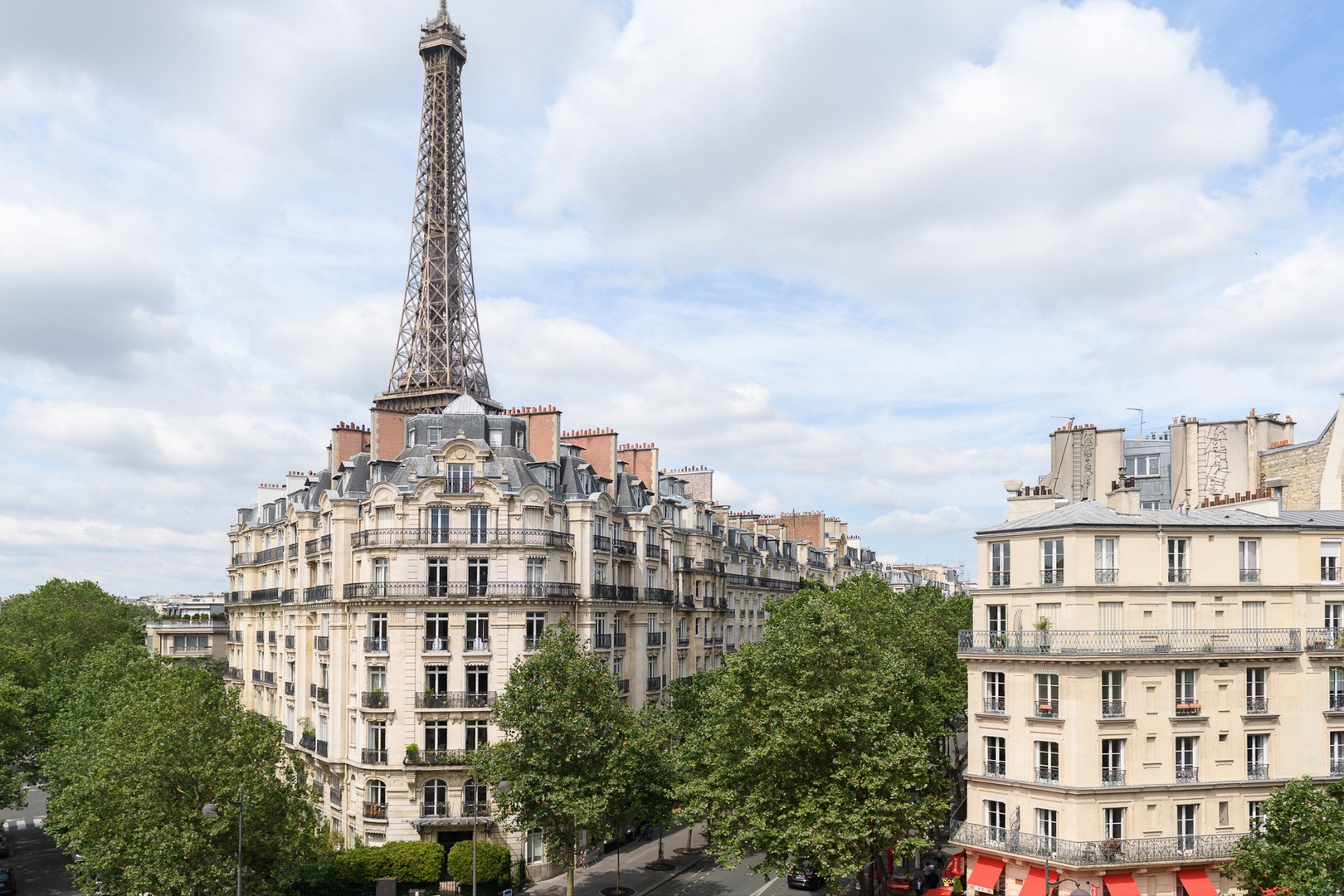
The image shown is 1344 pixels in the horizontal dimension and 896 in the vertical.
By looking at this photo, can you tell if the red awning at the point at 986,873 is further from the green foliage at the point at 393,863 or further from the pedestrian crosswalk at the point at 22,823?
the pedestrian crosswalk at the point at 22,823

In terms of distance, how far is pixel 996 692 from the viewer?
38969 mm

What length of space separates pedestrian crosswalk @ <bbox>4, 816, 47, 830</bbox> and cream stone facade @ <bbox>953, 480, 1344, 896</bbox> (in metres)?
57.6

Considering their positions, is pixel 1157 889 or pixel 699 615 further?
pixel 699 615

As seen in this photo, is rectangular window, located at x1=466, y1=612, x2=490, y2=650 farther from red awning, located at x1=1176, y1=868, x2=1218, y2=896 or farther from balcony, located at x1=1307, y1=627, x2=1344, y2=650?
balcony, located at x1=1307, y1=627, x2=1344, y2=650

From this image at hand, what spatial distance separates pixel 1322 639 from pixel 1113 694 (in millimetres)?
8894

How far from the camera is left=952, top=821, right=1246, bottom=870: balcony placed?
3516 cm

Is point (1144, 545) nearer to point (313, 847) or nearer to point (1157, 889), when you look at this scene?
point (1157, 889)

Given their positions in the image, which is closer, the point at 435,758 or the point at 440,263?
the point at 435,758

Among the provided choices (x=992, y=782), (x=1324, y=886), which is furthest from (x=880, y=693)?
(x=1324, y=886)

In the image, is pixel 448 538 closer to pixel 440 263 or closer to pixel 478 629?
pixel 478 629

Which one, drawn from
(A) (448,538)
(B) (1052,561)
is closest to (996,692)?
(B) (1052,561)

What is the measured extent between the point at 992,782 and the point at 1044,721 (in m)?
3.27

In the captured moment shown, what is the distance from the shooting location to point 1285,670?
38.1m

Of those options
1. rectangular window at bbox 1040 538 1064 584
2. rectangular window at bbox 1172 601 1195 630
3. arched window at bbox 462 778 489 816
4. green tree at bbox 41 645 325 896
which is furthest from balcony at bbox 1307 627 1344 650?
green tree at bbox 41 645 325 896
